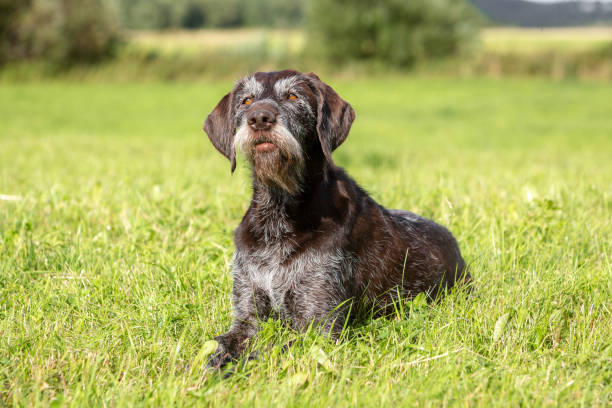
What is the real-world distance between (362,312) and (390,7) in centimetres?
4563

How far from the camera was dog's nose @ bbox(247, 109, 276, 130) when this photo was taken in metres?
3.57

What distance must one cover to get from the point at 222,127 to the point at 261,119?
62 centimetres

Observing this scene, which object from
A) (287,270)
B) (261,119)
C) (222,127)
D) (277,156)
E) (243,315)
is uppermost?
(261,119)

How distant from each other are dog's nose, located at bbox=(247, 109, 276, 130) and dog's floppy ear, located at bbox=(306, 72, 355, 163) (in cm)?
33

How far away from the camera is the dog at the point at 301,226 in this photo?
366 cm

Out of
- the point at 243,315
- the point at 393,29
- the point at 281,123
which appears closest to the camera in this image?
the point at 281,123

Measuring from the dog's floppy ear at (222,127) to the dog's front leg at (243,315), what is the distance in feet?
2.96

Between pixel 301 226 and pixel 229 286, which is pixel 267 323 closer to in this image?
pixel 301 226

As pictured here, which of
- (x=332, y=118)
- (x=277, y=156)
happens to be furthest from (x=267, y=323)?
(x=332, y=118)

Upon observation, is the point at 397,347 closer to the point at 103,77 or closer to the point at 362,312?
the point at 362,312

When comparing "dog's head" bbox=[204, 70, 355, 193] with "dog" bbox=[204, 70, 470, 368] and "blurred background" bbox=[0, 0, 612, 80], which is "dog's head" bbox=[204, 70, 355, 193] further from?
"blurred background" bbox=[0, 0, 612, 80]

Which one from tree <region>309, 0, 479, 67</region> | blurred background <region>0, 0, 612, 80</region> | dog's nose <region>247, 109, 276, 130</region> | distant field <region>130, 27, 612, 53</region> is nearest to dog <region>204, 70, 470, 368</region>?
dog's nose <region>247, 109, 276, 130</region>

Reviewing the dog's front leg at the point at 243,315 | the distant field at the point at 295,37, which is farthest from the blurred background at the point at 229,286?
the distant field at the point at 295,37

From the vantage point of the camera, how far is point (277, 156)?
3641 mm
